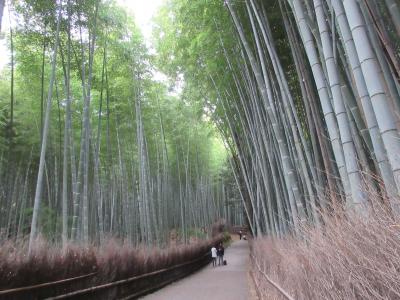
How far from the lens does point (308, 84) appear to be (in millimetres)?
3492

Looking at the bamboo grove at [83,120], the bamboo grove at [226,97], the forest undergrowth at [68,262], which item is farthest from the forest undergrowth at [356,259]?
the bamboo grove at [83,120]

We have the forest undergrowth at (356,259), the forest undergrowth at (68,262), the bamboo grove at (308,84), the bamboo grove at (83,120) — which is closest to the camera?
the forest undergrowth at (356,259)

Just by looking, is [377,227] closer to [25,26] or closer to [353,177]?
[353,177]

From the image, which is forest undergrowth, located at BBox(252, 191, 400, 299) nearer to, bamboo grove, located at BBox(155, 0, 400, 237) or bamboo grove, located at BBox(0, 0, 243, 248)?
bamboo grove, located at BBox(155, 0, 400, 237)

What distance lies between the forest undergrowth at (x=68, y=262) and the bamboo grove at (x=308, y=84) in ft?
7.95

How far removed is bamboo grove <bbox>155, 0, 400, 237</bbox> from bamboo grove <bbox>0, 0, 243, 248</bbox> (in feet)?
3.75

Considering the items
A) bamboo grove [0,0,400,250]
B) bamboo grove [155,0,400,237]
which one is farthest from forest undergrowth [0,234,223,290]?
bamboo grove [155,0,400,237]

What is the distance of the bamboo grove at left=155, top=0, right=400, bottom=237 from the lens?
1999 mm

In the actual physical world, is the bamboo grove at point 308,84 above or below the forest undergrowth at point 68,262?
above

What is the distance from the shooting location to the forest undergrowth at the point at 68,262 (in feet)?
10.8

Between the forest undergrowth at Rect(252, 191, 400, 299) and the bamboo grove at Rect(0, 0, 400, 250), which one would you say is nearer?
the forest undergrowth at Rect(252, 191, 400, 299)

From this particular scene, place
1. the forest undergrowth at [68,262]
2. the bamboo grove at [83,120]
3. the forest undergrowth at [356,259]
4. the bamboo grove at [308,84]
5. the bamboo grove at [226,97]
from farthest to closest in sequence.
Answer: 1. the bamboo grove at [83,120]
2. the forest undergrowth at [68,262]
3. the bamboo grove at [226,97]
4. the bamboo grove at [308,84]
5. the forest undergrowth at [356,259]

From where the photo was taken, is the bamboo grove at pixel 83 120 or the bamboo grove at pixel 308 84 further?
the bamboo grove at pixel 83 120

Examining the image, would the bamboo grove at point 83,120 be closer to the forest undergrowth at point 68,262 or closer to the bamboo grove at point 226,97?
the bamboo grove at point 226,97
